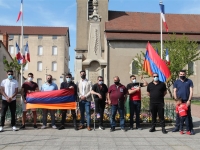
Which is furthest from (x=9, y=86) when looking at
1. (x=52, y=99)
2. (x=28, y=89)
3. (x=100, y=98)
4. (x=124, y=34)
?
(x=124, y=34)

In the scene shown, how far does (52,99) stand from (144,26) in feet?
95.7

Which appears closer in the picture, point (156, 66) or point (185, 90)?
point (185, 90)

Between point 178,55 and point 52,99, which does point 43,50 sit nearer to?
point 178,55

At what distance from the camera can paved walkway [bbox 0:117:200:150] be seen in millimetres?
6634

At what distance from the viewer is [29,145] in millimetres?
6770

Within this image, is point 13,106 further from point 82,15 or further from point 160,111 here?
point 82,15

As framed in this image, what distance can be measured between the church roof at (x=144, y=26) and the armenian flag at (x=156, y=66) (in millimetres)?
22967

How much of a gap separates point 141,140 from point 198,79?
29.6 m

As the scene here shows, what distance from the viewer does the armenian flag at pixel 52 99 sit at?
9406 millimetres

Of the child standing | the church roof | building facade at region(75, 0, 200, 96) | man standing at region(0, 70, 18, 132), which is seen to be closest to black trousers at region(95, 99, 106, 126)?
the child standing

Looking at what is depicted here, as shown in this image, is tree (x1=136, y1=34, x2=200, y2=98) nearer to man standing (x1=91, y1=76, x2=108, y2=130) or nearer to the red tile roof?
man standing (x1=91, y1=76, x2=108, y2=130)

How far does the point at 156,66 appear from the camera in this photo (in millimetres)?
9938

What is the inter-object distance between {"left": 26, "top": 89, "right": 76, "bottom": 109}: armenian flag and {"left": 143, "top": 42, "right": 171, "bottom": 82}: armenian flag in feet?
10.2

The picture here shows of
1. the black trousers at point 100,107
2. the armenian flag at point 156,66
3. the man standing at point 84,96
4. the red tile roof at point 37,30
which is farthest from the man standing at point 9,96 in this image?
the red tile roof at point 37,30
